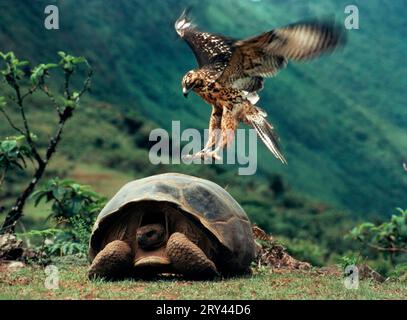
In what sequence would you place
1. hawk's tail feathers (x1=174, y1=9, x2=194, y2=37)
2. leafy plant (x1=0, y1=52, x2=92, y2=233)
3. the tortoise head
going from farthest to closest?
leafy plant (x1=0, y1=52, x2=92, y2=233) → hawk's tail feathers (x1=174, y1=9, x2=194, y2=37) → the tortoise head

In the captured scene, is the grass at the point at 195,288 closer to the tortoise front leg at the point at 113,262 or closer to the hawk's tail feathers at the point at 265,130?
the tortoise front leg at the point at 113,262

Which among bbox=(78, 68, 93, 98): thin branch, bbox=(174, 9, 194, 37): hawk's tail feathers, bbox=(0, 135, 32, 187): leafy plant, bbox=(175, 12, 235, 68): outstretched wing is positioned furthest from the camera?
bbox=(78, 68, 93, 98): thin branch

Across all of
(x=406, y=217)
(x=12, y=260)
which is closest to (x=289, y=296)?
(x=12, y=260)

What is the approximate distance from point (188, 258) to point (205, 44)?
2.41 metres

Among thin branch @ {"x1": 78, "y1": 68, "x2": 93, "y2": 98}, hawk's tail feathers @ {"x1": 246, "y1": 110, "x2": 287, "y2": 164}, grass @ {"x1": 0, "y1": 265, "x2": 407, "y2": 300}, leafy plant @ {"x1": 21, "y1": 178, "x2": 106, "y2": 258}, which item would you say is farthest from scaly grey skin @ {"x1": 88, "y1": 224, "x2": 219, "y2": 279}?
thin branch @ {"x1": 78, "y1": 68, "x2": 93, "y2": 98}

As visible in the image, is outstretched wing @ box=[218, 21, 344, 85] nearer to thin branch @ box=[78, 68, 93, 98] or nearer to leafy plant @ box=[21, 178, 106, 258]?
leafy plant @ box=[21, 178, 106, 258]

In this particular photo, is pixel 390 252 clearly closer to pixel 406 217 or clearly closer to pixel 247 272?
pixel 406 217

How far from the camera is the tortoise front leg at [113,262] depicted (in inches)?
241

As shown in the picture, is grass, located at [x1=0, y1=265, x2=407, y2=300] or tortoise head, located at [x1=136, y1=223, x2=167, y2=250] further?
tortoise head, located at [x1=136, y1=223, x2=167, y2=250]

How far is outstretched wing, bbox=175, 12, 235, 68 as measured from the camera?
23.2 ft

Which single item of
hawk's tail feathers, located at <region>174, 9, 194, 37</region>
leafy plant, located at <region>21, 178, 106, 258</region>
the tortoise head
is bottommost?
the tortoise head

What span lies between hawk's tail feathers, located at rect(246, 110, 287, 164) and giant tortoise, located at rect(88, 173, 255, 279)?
2.36 feet

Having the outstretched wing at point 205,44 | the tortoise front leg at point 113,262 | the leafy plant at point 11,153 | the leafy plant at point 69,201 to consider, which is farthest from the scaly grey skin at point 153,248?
the leafy plant at point 11,153

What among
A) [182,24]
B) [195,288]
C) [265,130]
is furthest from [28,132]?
[195,288]
